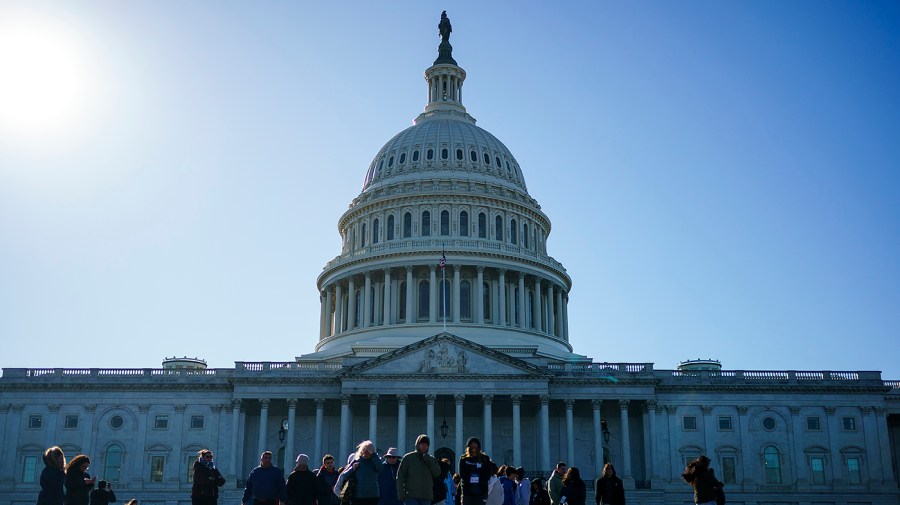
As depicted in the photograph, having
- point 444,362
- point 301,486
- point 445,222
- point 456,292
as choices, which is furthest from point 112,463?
point 301,486

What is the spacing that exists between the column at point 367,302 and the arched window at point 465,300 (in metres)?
8.20

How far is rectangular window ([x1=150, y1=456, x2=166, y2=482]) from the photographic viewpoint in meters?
75.9

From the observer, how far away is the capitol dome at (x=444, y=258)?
9025cm

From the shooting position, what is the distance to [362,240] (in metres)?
98.9

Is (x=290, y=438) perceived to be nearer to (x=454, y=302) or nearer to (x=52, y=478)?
(x=454, y=302)

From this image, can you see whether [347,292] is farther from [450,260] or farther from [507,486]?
[507,486]

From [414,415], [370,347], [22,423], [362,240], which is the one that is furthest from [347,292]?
[22,423]

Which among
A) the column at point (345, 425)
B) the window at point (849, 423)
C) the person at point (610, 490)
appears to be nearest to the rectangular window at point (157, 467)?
the column at point (345, 425)

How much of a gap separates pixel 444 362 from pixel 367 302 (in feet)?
63.1

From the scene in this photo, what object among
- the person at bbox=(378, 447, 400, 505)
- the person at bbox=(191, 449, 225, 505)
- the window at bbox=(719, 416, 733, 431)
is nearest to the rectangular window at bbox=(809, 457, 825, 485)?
the window at bbox=(719, 416, 733, 431)

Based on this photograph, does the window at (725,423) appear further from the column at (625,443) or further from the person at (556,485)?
the person at (556,485)

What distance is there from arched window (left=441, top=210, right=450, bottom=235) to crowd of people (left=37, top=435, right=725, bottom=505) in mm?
68792

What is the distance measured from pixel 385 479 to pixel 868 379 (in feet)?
214

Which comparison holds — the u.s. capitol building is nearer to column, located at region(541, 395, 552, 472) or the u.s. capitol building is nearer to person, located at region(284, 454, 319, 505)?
column, located at region(541, 395, 552, 472)
